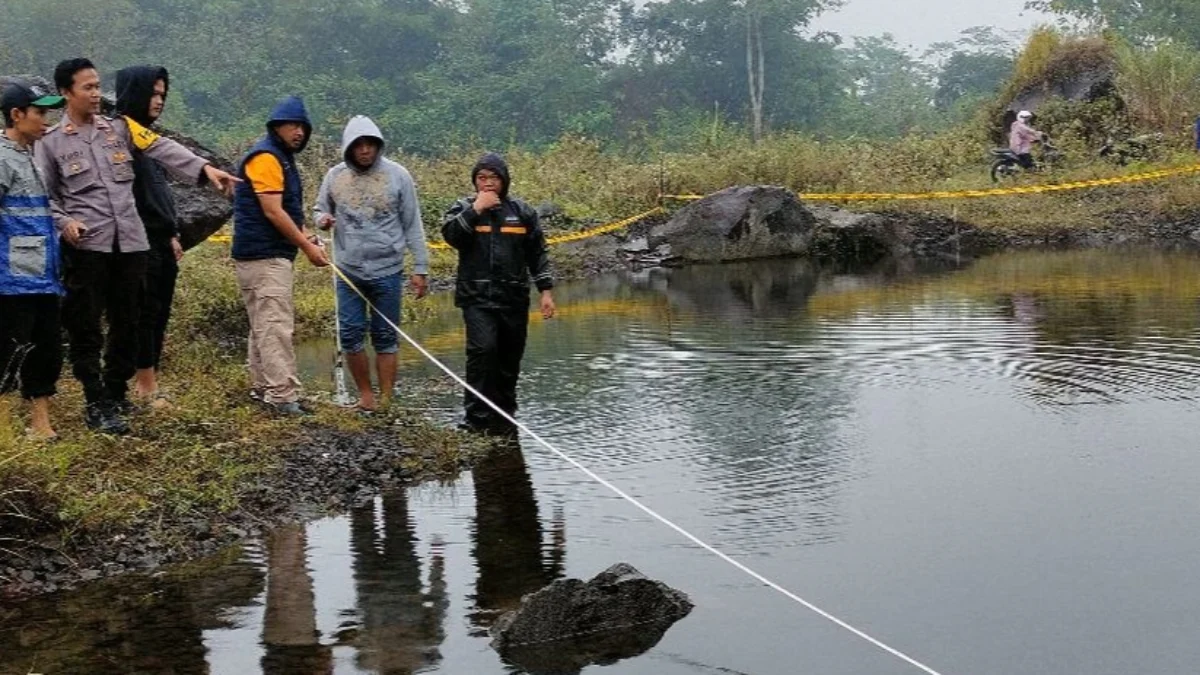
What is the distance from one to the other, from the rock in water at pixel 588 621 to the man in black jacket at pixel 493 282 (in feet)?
12.2

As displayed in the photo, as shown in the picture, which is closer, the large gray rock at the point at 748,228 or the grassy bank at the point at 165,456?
the grassy bank at the point at 165,456

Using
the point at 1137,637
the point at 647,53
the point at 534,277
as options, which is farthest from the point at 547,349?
the point at 647,53

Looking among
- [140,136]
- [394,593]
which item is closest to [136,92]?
[140,136]

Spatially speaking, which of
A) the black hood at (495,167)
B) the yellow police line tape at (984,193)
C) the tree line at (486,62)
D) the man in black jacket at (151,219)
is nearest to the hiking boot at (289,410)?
the man in black jacket at (151,219)

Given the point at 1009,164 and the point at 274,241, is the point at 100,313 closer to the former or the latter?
the point at 274,241

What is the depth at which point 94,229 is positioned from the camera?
25.4 ft

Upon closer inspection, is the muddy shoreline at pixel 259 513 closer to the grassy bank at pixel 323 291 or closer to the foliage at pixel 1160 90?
the grassy bank at pixel 323 291

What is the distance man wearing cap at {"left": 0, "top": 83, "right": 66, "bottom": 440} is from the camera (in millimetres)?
7102

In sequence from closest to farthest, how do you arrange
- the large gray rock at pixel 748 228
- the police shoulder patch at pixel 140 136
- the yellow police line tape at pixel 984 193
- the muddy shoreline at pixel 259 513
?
1. the muddy shoreline at pixel 259 513
2. the police shoulder patch at pixel 140 136
3. the large gray rock at pixel 748 228
4. the yellow police line tape at pixel 984 193

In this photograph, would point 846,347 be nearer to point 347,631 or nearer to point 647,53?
point 347,631

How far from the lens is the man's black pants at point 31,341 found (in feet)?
23.4

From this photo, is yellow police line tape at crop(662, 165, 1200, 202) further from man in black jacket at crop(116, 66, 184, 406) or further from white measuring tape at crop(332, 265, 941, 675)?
man in black jacket at crop(116, 66, 184, 406)

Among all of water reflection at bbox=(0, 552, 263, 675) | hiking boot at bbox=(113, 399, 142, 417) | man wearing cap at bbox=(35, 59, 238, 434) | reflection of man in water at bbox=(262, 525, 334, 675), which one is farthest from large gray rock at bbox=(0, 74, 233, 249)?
water reflection at bbox=(0, 552, 263, 675)

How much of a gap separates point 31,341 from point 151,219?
1344 millimetres
